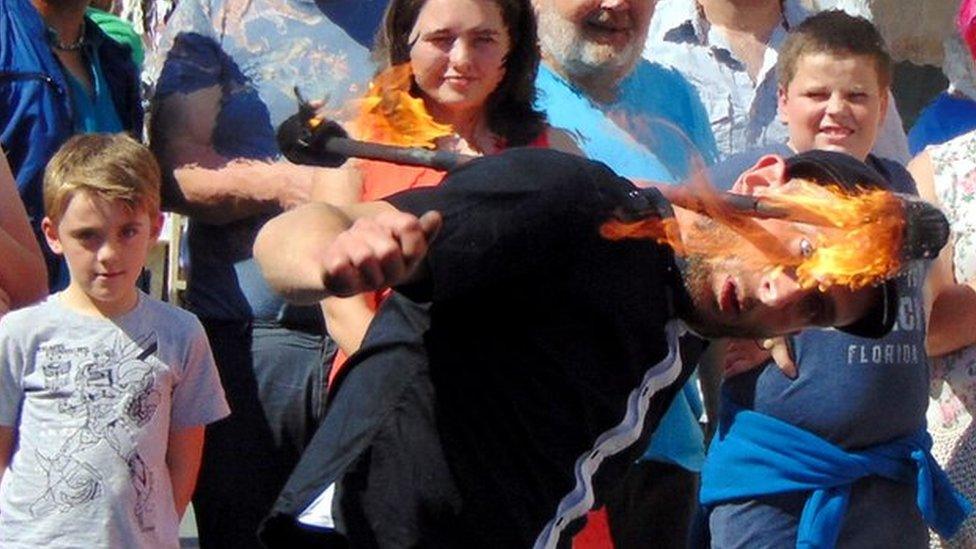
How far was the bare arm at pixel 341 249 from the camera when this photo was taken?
7.47 ft

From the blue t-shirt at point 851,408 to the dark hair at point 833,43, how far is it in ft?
1.79

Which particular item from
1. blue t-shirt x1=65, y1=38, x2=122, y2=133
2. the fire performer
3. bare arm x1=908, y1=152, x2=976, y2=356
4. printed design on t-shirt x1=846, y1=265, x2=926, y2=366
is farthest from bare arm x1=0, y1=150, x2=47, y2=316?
bare arm x1=908, y1=152, x2=976, y2=356

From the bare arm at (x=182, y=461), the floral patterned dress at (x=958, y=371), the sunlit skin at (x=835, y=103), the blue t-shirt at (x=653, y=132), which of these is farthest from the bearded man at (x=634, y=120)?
the bare arm at (x=182, y=461)

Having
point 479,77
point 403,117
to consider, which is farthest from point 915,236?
point 479,77

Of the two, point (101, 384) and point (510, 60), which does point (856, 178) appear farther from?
point (101, 384)

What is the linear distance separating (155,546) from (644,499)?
3.53 feet

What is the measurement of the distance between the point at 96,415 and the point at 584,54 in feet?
4.60

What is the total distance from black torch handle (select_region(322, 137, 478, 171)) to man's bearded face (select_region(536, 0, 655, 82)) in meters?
1.56

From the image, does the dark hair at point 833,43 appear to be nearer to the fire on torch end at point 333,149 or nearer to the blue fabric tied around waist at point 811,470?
the blue fabric tied around waist at point 811,470

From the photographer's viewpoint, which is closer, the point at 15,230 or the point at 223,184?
the point at 15,230

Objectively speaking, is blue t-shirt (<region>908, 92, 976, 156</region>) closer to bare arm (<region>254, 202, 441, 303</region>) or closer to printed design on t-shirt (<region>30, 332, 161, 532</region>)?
printed design on t-shirt (<region>30, 332, 161, 532</region>)

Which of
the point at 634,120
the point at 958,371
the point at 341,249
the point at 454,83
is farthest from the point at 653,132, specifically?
the point at 341,249

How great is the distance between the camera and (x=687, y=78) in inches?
183

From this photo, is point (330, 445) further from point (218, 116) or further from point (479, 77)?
point (218, 116)
